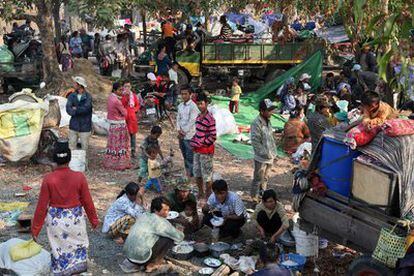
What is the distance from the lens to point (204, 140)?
8.00m

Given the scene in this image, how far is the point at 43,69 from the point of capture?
14742mm

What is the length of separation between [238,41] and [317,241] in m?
10.4

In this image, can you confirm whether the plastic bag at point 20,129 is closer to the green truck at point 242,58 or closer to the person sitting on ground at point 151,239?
the person sitting on ground at point 151,239

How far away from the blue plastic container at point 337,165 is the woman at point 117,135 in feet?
14.8

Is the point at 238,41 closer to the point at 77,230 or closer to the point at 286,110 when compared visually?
the point at 286,110

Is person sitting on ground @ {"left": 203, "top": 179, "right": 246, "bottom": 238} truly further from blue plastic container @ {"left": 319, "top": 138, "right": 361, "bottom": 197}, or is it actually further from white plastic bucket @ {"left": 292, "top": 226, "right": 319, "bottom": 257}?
blue plastic container @ {"left": 319, "top": 138, "right": 361, "bottom": 197}

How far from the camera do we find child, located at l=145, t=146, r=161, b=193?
28.0ft

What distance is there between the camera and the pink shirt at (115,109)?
9.47m

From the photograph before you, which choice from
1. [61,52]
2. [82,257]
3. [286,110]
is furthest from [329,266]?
[61,52]

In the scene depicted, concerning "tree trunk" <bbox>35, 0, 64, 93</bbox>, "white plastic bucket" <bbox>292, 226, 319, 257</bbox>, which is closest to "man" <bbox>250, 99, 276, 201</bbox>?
"white plastic bucket" <bbox>292, 226, 319, 257</bbox>

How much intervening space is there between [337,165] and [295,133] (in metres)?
4.67

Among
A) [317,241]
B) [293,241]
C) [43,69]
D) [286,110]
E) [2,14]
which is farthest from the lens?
[43,69]

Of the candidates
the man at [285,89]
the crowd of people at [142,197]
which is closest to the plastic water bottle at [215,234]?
the crowd of people at [142,197]

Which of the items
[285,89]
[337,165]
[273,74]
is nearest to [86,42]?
[273,74]
